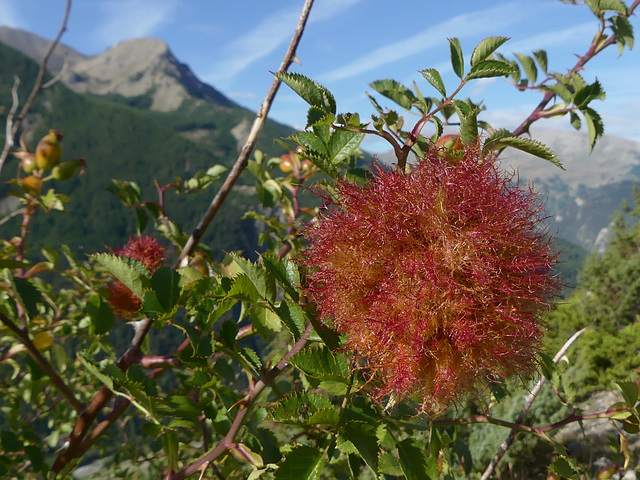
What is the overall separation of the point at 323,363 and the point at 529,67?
1.23 meters

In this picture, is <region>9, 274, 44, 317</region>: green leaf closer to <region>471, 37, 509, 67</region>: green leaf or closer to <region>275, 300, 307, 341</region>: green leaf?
<region>275, 300, 307, 341</region>: green leaf

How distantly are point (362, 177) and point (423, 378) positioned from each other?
386mm

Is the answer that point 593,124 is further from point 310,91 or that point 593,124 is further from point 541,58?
point 310,91

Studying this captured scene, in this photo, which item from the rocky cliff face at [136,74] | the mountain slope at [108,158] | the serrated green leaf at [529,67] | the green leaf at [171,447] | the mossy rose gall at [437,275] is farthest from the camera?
the rocky cliff face at [136,74]

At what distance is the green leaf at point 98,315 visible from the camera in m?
1.21

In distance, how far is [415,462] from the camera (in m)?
0.80

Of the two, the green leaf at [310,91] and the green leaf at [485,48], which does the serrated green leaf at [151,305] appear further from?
the green leaf at [485,48]

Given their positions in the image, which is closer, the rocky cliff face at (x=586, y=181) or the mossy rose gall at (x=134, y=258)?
the mossy rose gall at (x=134, y=258)

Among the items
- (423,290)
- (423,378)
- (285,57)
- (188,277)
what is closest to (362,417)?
(423,378)

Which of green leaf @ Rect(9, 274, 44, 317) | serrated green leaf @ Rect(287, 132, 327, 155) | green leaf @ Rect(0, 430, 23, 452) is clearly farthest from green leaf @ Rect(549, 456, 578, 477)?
green leaf @ Rect(0, 430, 23, 452)

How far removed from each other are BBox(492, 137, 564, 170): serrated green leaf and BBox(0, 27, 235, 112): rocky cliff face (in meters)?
94.3

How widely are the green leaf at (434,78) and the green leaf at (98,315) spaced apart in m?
1.04

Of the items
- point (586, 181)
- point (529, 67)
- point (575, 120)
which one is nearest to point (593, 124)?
point (575, 120)

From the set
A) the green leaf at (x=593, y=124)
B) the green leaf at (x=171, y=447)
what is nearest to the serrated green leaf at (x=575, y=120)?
the green leaf at (x=593, y=124)
